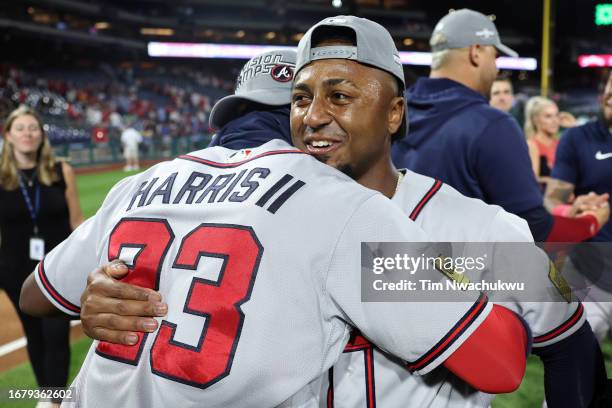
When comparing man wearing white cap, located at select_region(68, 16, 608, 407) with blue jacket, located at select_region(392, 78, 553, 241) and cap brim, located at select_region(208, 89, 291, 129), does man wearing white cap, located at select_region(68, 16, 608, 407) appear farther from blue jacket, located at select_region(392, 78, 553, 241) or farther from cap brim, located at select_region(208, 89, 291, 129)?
blue jacket, located at select_region(392, 78, 553, 241)

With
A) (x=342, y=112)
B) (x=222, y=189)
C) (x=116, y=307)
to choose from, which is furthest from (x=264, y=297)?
(x=342, y=112)

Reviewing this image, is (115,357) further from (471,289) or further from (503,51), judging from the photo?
(503,51)

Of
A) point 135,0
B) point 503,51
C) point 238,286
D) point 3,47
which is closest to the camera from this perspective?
point 238,286

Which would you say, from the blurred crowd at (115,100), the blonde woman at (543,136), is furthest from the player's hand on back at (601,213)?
the blurred crowd at (115,100)

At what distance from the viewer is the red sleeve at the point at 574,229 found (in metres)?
2.08

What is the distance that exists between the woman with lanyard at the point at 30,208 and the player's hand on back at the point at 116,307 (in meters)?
2.42

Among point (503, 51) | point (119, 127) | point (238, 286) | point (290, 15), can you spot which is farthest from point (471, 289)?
point (290, 15)

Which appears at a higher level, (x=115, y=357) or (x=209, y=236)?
(x=209, y=236)

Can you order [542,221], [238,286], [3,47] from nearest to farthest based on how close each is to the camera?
[238,286] < [542,221] < [3,47]

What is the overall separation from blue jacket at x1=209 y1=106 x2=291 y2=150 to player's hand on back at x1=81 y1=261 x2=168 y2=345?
41 centimetres

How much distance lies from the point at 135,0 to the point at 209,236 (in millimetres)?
33452

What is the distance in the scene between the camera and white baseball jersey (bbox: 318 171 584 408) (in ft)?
3.93

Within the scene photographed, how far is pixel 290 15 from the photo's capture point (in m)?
32.1

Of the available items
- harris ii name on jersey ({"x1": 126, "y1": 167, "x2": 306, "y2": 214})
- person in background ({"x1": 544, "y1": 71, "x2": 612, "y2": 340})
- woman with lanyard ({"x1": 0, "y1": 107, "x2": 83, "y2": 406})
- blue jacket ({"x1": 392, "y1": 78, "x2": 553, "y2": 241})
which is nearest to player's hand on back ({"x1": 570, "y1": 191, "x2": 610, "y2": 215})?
blue jacket ({"x1": 392, "y1": 78, "x2": 553, "y2": 241})
